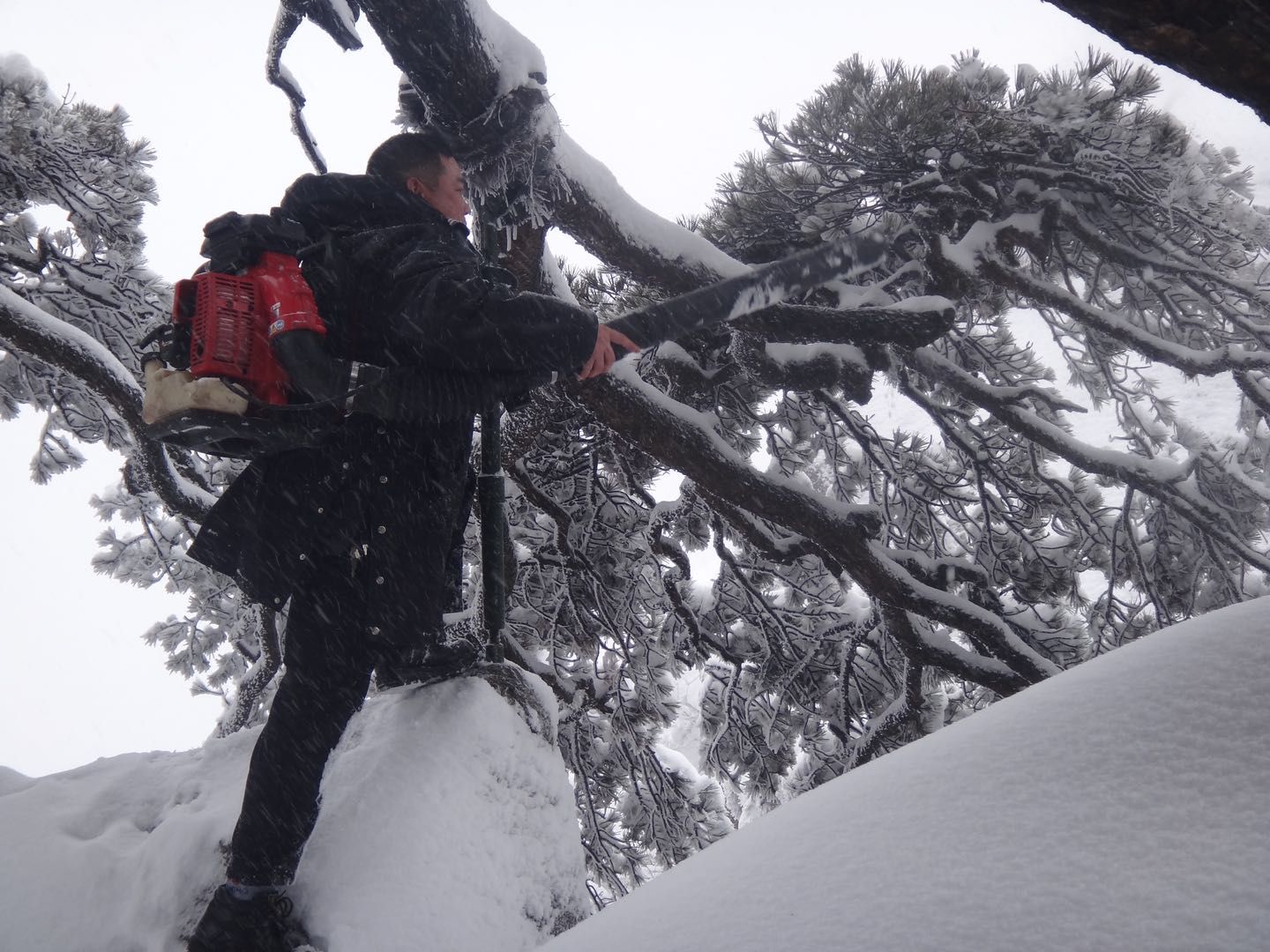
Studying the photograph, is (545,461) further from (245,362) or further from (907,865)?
(907,865)

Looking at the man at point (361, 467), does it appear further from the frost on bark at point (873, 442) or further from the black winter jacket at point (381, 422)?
the frost on bark at point (873, 442)

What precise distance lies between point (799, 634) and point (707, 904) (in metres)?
3.48

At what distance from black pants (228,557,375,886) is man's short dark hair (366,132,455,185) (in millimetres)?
1147

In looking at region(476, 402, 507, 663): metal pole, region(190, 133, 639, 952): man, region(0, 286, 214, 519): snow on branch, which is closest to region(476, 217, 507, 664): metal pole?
region(476, 402, 507, 663): metal pole

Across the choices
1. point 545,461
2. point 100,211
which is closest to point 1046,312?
point 545,461

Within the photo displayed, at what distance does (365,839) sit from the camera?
5.95 feet

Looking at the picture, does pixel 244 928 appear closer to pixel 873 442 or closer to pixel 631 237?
pixel 631 237

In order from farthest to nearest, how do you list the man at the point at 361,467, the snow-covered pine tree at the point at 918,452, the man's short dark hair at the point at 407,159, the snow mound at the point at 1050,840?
the snow-covered pine tree at the point at 918,452 < the man's short dark hair at the point at 407,159 < the man at the point at 361,467 < the snow mound at the point at 1050,840

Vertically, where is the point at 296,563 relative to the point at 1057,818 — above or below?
above

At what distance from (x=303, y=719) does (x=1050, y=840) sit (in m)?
1.58

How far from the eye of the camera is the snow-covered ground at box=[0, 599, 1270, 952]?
725 mm

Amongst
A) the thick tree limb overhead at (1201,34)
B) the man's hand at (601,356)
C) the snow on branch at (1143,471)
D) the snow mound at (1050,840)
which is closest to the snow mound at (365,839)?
the snow mound at (1050,840)

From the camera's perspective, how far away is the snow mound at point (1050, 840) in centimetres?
69

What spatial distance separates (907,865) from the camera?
0.86 meters
